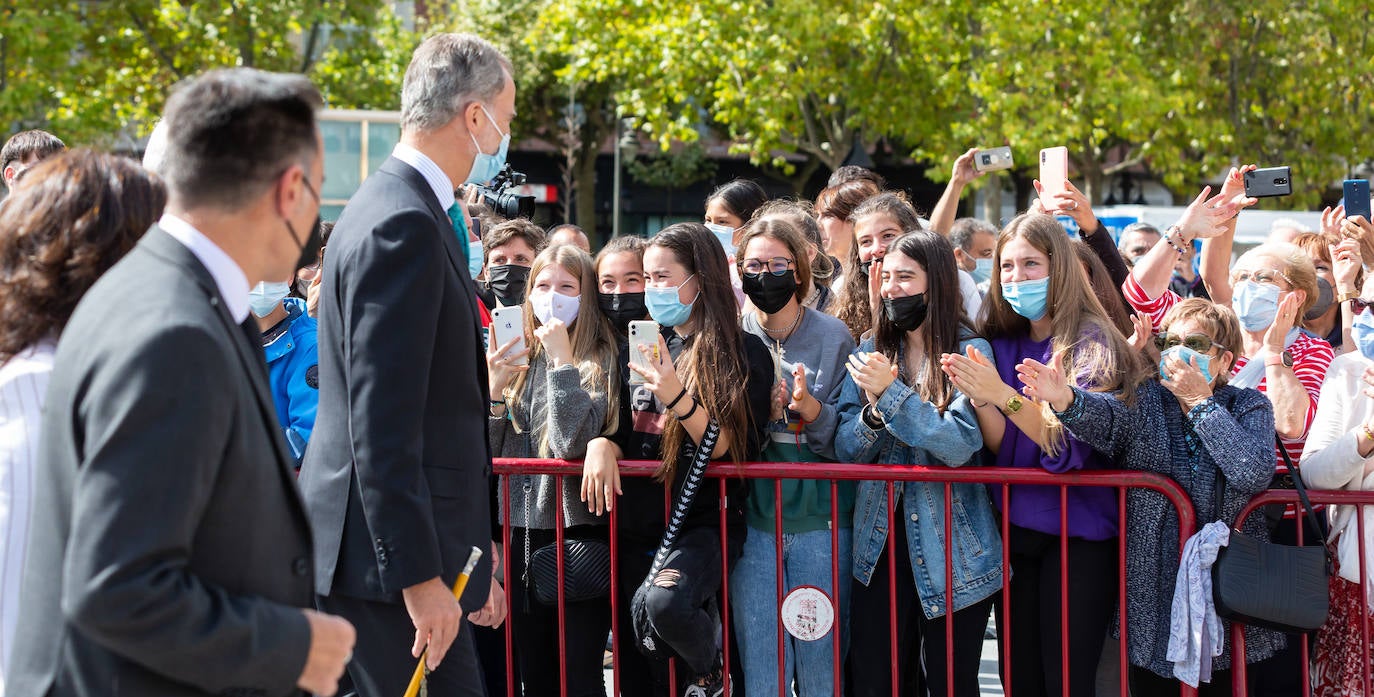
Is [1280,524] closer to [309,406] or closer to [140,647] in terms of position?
[309,406]

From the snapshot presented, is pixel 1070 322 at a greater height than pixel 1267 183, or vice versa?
pixel 1267 183

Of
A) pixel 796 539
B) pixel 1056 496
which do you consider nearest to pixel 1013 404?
pixel 1056 496

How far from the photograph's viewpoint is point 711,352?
4348 millimetres

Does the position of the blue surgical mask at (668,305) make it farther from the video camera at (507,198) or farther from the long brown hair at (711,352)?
the video camera at (507,198)

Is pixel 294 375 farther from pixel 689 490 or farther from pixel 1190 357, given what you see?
pixel 1190 357

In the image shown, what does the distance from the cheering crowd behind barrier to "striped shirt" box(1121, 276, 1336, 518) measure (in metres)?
0.02

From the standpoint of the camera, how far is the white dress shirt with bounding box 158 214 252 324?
213cm

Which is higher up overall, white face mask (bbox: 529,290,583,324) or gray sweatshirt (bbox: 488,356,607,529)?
white face mask (bbox: 529,290,583,324)

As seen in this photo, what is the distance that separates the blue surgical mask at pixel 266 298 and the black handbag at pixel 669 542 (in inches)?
61.0

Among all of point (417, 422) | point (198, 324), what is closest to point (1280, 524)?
point (417, 422)

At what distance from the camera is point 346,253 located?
293 centimetres

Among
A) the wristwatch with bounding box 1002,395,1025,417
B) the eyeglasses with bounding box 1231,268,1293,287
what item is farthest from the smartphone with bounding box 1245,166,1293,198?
the wristwatch with bounding box 1002,395,1025,417

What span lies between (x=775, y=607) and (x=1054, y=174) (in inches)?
88.3

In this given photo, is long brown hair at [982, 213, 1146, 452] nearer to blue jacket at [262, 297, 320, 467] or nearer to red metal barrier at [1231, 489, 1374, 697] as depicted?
red metal barrier at [1231, 489, 1374, 697]
